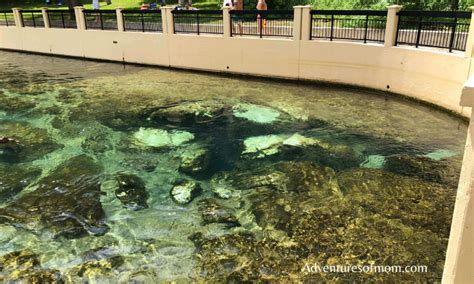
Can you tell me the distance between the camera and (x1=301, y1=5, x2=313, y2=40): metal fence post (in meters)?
13.9

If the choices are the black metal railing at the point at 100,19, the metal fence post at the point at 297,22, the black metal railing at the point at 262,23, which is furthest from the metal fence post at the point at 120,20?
the metal fence post at the point at 297,22

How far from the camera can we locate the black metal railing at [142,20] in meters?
17.5

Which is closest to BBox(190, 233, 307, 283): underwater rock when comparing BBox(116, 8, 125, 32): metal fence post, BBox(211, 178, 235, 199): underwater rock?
BBox(211, 178, 235, 199): underwater rock

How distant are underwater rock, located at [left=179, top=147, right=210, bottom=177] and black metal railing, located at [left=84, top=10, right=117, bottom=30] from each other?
1161 cm

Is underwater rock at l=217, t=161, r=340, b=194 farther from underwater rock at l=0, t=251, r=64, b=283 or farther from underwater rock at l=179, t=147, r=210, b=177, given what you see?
underwater rock at l=0, t=251, r=64, b=283

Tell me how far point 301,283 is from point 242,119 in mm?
6742

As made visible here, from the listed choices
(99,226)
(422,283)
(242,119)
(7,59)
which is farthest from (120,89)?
(422,283)

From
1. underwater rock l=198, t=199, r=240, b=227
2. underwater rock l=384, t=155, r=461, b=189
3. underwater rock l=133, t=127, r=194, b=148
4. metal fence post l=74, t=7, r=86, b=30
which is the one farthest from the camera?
metal fence post l=74, t=7, r=86, b=30

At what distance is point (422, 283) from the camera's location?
5.28 meters

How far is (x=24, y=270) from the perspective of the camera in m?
5.70

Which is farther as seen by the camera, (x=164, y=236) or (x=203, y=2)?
(x=203, y=2)

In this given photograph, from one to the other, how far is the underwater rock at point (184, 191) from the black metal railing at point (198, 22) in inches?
363

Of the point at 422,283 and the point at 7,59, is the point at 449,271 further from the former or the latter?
the point at 7,59

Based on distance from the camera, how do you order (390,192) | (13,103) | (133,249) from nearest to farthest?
1. (133,249)
2. (390,192)
3. (13,103)
